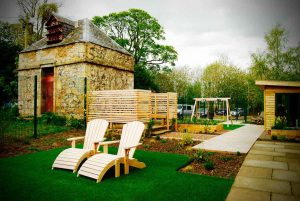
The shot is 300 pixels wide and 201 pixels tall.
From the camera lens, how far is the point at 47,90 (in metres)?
16.8

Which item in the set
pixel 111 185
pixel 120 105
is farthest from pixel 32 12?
pixel 111 185

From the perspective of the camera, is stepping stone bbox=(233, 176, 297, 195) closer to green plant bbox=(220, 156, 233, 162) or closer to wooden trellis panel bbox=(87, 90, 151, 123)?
green plant bbox=(220, 156, 233, 162)

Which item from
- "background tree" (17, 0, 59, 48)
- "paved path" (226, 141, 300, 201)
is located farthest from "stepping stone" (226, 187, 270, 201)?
"background tree" (17, 0, 59, 48)

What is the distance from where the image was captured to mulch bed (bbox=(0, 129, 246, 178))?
17.3 ft

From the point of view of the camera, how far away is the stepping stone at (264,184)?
4.00m

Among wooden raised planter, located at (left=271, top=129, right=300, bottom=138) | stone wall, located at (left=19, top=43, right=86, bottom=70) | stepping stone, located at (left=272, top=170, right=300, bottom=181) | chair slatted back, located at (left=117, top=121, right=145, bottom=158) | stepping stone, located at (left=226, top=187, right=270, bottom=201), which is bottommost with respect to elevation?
stepping stone, located at (left=272, top=170, right=300, bottom=181)

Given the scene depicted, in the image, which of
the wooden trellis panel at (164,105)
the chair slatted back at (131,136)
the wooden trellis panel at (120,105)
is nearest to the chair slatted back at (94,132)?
the chair slatted back at (131,136)

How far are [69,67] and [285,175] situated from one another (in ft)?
44.7

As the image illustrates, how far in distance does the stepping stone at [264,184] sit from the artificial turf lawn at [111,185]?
223 millimetres

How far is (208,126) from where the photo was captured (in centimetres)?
1263

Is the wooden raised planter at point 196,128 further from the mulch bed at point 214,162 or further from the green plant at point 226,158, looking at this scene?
the green plant at point 226,158

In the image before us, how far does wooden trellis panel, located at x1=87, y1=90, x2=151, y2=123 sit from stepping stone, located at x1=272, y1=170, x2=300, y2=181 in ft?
19.7

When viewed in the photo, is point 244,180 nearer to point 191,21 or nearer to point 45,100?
point 191,21

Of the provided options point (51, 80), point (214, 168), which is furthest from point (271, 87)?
point (51, 80)
